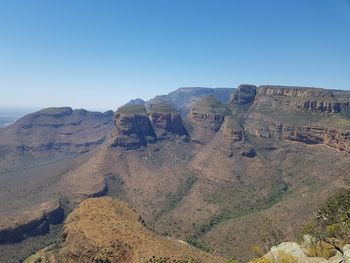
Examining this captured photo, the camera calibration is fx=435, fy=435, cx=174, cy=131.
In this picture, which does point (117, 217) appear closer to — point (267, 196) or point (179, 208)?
point (179, 208)

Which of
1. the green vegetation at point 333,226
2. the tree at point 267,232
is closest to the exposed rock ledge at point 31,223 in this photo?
the tree at point 267,232

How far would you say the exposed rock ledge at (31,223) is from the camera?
14338 cm

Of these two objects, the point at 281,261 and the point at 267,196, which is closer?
the point at 281,261

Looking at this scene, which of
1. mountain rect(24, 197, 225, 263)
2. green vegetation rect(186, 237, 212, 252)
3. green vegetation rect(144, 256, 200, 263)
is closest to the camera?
green vegetation rect(144, 256, 200, 263)

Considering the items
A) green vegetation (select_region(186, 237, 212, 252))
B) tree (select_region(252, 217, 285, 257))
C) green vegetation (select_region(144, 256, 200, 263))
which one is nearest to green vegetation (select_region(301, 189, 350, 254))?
green vegetation (select_region(144, 256, 200, 263))

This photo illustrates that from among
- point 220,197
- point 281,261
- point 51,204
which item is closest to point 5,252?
point 51,204

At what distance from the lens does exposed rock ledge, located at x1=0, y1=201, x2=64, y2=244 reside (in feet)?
470

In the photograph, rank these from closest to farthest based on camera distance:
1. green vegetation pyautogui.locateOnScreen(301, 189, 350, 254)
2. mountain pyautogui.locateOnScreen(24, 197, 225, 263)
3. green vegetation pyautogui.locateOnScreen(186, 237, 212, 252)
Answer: green vegetation pyautogui.locateOnScreen(301, 189, 350, 254) < mountain pyautogui.locateOnScreen(24, 197, 225, 263) < green vegetation pyautogui.locateOnScreen(186, 237, 212, 252)

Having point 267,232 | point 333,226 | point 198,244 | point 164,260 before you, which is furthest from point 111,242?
point 267,232

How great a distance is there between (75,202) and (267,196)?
8370 cm

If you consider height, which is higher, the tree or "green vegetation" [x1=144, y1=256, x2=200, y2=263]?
"green vegetation" [x1=144, y1=256, x2=200, y2=263]

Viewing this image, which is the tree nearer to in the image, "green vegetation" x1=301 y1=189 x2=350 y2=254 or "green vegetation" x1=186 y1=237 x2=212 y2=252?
"green vegetation" x1=186 y1=237 x2=212 y2=252

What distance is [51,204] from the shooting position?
170375mm

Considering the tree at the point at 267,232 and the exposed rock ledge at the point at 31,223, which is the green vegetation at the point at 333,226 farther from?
the exposed rock ledge at the point at 31,223
